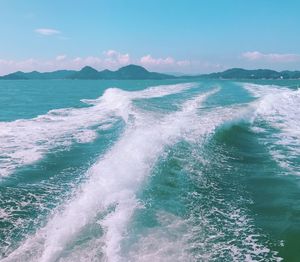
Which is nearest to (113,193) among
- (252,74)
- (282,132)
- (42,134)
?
(42,134)

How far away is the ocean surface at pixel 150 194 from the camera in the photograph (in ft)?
26.2

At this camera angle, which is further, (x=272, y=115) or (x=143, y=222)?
(x=272, y=115)

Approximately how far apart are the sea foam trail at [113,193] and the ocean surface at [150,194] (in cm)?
4

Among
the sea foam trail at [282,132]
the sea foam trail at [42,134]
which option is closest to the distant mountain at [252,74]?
the sea foam trail at [282,132]

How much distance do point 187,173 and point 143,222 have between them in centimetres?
430

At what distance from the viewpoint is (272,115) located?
28359mm

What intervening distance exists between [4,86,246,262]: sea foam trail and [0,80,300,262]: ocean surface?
4 cm

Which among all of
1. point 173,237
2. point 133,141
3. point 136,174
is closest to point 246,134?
point 133,141

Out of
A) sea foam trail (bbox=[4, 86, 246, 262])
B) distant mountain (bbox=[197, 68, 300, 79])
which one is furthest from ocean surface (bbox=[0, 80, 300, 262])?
distant mountain (bbox=[197, 68, 300, 79])

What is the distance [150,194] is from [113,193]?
43.6 inches

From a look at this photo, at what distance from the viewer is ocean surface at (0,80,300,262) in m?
7.98

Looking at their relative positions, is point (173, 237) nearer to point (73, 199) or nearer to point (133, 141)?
point (73, 199)

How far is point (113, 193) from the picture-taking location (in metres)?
10.6

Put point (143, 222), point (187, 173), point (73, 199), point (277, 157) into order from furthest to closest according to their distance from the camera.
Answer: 1. point (277, 157)
2. point (187, 173)
3. point (73, 199)
4. point (143, 222)
